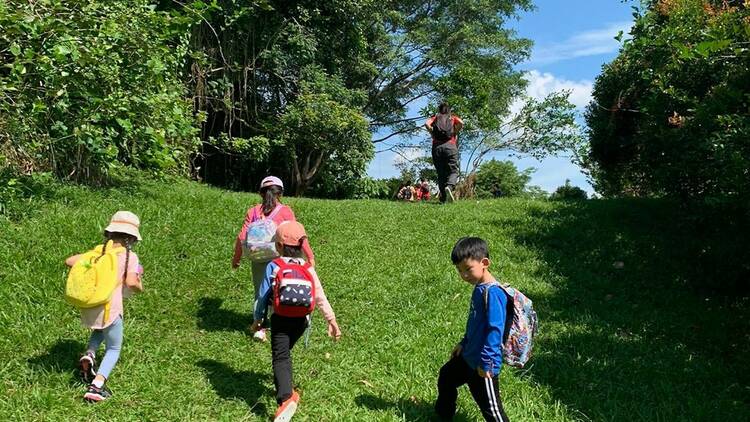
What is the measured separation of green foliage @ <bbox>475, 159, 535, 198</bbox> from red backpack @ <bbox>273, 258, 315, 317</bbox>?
31691 millimetres

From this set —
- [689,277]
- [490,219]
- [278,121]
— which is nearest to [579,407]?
[689,277]

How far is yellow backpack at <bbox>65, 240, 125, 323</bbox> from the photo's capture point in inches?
153

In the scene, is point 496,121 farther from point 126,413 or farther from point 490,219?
point 126,413

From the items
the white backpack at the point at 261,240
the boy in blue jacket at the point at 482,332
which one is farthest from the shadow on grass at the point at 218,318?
the boy in blue jacket at the point at 482,332

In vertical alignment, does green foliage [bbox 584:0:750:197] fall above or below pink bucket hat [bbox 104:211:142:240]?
above

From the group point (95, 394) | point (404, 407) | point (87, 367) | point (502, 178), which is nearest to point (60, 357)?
point (87, 367)

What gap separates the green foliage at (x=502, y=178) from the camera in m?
35.7

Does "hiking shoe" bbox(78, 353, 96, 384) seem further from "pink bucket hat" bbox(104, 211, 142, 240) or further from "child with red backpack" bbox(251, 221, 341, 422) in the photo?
"child with red backpack" bbox(251, 221, 341, 422)

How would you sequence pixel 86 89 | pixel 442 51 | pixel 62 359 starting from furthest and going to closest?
pixel 442 51, pixel 86 89, pixel 62 359

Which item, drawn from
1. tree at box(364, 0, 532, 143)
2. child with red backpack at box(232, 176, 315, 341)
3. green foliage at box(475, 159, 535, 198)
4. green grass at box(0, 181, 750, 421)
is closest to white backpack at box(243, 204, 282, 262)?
child with red backpack at box(232, 176, 315, 341)

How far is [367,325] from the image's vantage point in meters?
5.97

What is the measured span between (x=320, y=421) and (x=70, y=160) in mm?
6843

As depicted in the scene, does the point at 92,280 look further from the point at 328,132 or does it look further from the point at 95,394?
the point at 328,132

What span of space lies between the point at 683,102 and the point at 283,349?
8319 millimetres
